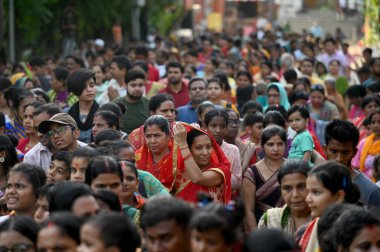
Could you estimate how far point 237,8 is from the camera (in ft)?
280

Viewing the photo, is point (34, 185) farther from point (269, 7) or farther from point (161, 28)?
point (269, 7)

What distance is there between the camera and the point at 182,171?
33.6 ft

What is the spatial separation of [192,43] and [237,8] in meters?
50.9

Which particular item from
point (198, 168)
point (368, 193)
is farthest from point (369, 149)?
point (368, 193)

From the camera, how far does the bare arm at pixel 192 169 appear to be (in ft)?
32.7

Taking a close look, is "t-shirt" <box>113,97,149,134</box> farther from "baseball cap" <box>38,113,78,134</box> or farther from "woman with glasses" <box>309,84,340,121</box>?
"baseball cap" <box>38,113,78,134</box>

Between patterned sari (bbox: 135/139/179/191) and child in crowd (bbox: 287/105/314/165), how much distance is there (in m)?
1.95

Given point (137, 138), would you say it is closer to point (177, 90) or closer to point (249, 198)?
point (249, 198)

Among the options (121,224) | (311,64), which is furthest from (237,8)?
(121,224)

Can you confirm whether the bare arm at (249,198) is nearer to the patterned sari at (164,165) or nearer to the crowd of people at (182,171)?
the crowd of people at (182,171)

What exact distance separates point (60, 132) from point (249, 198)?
5.70ft

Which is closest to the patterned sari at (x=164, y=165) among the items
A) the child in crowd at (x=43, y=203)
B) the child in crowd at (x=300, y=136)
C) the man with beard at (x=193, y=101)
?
the child in crowd at (x=300, y=136)

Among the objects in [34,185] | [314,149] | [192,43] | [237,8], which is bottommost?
[237,8]

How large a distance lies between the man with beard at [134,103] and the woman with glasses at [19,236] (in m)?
6.96
